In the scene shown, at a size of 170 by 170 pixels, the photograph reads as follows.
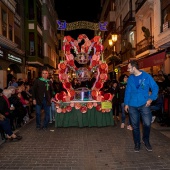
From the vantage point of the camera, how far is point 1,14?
15984 mm

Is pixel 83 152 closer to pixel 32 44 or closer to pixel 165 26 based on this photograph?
pixel 165 26

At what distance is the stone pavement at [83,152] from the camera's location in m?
4.55

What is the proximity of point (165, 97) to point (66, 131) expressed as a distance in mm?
3604

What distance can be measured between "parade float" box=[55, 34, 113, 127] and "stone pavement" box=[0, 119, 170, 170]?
71 centimetres

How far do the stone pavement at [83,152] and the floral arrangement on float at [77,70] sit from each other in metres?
1.02

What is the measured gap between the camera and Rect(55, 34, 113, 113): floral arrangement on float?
815cm

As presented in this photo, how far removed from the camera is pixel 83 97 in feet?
28.7

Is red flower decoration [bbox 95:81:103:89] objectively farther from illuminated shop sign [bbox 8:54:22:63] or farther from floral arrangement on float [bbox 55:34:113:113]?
illuminated shop sign [bbox 8:54:22:63]

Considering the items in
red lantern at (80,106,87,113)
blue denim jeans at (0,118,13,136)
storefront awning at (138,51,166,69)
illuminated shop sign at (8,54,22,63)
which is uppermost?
illuminated shop sign at (8,54,22,63)

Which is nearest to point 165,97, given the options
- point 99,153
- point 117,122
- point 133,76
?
point 117,122

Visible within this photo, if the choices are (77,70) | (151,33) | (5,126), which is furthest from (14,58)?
(5,126)

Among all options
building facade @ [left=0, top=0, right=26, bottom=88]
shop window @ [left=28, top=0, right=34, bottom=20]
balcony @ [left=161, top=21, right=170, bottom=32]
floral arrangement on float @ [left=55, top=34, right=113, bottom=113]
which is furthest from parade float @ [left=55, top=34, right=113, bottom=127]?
shop window @ [left=28, top=0, right=34, bottom=20]

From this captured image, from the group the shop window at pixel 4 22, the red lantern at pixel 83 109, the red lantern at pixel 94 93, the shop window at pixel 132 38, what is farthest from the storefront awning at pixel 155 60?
the shop window at pixel 132 38

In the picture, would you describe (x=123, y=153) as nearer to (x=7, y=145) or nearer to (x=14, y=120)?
(x=7, y=145)
